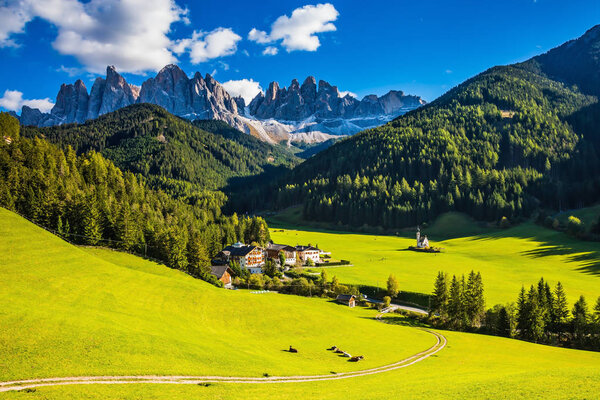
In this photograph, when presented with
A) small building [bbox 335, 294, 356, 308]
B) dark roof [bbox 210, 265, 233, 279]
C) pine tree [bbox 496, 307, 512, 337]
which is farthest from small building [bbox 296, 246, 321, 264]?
pine tree [bbox 496, 307, 512, 337]

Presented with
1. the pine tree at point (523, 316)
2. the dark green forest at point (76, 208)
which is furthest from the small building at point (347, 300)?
the pine tree at point (523, 316)

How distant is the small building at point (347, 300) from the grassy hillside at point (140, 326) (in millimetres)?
6697

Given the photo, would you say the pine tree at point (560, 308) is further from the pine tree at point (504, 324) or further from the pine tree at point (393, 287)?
the pine tree at point (393, 287)

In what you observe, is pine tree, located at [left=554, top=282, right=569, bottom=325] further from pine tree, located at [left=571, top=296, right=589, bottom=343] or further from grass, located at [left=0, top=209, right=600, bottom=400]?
grass, located at [left=0, top=209, right=600, bottom=400]

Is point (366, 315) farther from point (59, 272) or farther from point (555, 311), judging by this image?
point (59, 272)

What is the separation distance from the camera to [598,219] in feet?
445

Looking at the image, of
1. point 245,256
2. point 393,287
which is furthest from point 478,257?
point 245,256

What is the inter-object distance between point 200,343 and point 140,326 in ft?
22.9

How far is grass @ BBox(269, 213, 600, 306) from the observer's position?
9088 centimetres

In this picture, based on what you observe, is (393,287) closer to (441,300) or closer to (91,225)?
(441,300)

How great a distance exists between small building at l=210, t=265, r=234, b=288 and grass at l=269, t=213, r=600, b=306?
31611 mm

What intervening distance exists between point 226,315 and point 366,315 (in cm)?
3318

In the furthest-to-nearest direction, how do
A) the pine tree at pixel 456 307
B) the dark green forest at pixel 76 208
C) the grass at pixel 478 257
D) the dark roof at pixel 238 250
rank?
the dark roof at pixel 238 250 → the grass at pixel 478 257 → the dark green forest at pixel 76 208 → the pine tree at pixel 456 307

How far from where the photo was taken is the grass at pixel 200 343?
26.1 metres
